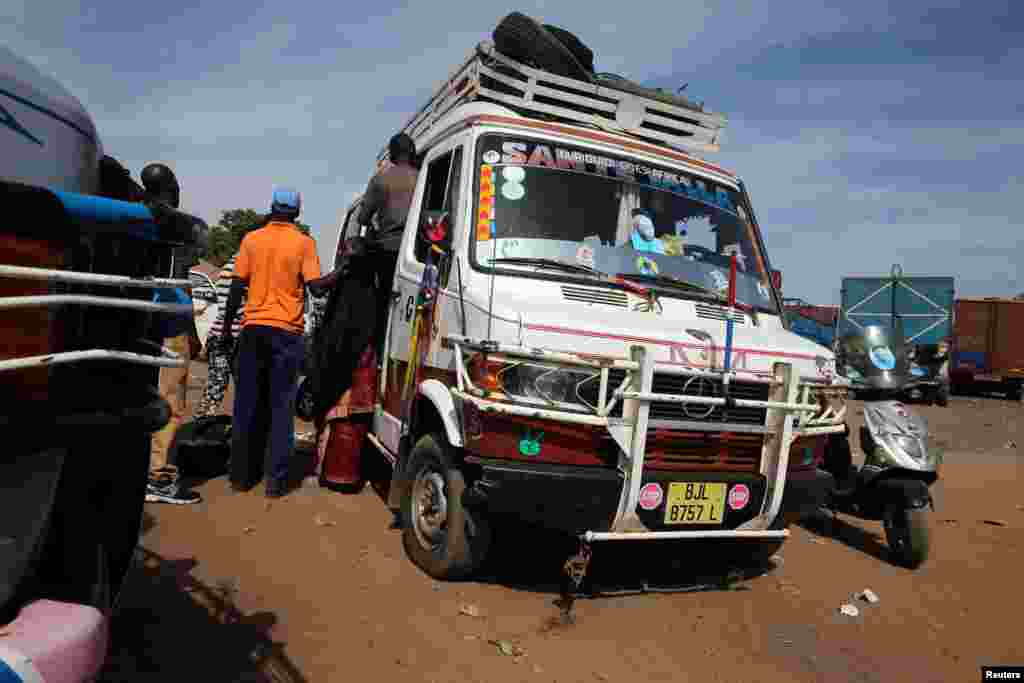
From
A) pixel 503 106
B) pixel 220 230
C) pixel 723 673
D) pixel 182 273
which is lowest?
pixel 723 673

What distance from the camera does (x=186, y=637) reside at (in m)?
2.95

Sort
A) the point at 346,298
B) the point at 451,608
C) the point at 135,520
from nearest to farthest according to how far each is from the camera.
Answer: the point at 135,520 → the point at 451,608 → the point at 346,298

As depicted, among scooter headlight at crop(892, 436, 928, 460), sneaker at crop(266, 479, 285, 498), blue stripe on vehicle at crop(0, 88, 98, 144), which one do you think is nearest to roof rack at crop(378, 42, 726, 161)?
scooter headlight at crop(892, 436, 928, 460)

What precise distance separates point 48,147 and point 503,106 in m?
3.40

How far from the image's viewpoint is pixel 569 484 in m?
3.19

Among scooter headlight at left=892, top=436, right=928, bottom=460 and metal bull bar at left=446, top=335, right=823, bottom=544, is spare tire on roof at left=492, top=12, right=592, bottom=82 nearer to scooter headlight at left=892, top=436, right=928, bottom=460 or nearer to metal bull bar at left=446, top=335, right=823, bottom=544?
metal bull bar at left=446, top=335, right=823, bottom=544

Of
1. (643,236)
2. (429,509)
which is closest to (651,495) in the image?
(429,509)

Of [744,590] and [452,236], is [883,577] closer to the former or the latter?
[744,590]

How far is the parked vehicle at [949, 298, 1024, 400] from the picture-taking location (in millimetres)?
20781

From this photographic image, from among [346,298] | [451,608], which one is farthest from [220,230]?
[451,608]

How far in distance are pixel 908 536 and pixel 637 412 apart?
2614mm

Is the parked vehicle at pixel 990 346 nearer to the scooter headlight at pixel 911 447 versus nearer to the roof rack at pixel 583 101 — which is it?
the scooter headlight at pixel 911 447

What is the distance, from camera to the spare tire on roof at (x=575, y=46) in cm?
546

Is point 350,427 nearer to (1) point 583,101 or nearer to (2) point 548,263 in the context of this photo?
(2) point 548,263
